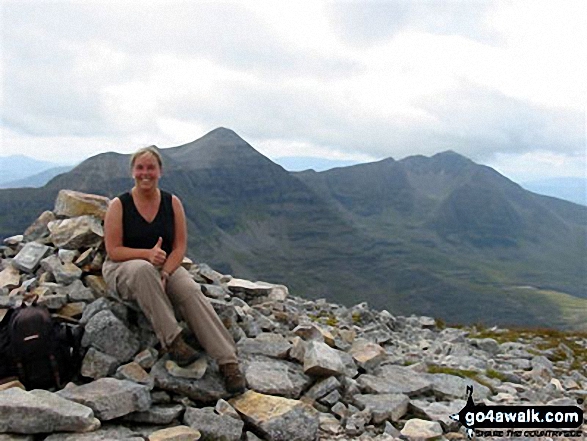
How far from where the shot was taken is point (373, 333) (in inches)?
781

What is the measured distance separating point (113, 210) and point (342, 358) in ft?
20.4

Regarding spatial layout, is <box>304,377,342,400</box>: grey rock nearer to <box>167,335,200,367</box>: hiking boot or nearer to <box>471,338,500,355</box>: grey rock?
<box>167,335,200,367</box>: hiking boot

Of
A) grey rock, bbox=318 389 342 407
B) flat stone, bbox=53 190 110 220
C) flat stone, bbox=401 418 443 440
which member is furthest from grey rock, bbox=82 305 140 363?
flat stone, bbox=401 418 443 440

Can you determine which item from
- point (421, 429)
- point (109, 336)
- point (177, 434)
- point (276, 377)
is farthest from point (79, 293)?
point (421, 429)

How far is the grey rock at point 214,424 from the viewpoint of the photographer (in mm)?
8648

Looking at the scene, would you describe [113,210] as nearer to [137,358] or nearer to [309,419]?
[137,358]

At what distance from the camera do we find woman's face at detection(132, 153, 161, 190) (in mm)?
9906

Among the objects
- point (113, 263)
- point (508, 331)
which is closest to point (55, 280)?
point (113, 263)

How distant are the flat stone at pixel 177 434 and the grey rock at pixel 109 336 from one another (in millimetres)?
2097

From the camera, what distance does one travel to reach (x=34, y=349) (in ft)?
30.0

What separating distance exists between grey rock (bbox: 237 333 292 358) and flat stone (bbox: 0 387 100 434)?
14.2 ft

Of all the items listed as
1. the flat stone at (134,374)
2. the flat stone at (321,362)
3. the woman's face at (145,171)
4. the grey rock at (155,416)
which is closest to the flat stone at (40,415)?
the grey rock at (155,416)

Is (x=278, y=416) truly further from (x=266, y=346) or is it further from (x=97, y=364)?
(x=97, y=364)

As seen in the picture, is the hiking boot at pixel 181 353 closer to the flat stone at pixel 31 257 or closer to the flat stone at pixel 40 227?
the flat stone at pixel 31 257
